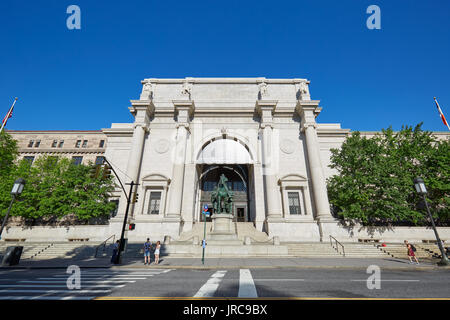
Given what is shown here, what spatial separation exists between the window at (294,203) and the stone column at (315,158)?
252cm

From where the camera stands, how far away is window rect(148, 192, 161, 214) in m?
28.1

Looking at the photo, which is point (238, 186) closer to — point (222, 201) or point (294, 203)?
point (294, 203)

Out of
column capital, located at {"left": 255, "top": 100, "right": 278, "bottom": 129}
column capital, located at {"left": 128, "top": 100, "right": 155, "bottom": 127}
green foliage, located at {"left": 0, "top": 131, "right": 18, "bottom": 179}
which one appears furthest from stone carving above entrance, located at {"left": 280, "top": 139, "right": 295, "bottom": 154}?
green foliage, located at {"left": 0, "top": 131, "right": 18, "bottom": 179}

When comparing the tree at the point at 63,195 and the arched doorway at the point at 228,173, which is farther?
the arched doorway at the point at 228,173

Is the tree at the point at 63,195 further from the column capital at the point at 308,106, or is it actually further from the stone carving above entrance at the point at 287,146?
the column capital at the point at 308,106

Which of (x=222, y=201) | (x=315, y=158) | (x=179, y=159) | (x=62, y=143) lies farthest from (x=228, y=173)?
(x=62, y=143)

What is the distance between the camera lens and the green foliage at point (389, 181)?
2323 cm

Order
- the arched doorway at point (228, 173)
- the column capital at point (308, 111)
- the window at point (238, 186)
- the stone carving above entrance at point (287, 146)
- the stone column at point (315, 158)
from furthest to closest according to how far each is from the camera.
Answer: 1. the window at point (238, 186)
2. the stone carving above entrance at point (287, 146)
3. the arched doorway at point (228, 173)
4. the column capital at point (308, 111)
5. the stone column at point (315, 158)

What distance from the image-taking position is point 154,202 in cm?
2844

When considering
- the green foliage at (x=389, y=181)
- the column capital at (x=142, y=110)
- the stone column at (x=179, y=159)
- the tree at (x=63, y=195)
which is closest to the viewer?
the green foliage at (x=389, y=181)

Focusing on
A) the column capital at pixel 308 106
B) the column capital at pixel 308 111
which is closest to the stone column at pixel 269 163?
the column capital at pixel 308 106

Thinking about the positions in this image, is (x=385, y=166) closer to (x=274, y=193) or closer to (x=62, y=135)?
(x=274, y=193)
